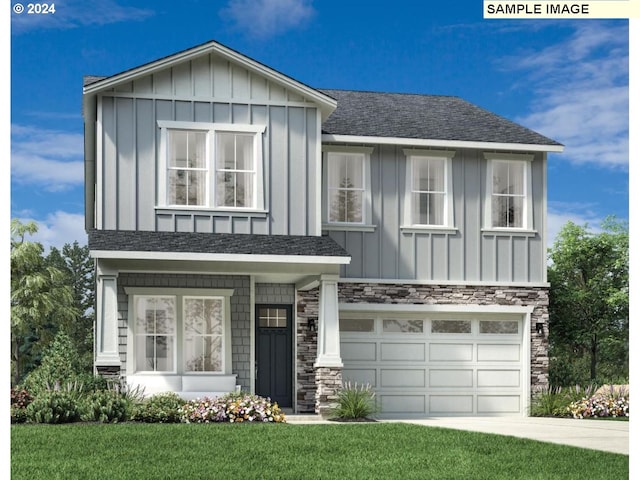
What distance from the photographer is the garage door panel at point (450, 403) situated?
70.7 ft

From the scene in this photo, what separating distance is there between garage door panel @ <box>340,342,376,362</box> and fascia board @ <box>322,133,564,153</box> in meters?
4.45

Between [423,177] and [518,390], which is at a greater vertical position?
[423,177]

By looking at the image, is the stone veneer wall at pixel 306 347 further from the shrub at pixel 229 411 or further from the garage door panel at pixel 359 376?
the shrub at pixel 229 411

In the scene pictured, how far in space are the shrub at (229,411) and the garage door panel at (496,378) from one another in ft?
20.4

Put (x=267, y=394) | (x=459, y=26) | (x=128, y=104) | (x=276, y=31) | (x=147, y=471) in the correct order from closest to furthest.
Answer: (x=147, y=471) → (x=128, y=104) → (x=267, y=394) → (x=276, y=31) → (x=459, y=26)

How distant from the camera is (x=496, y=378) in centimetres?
2186

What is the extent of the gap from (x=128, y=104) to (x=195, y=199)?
2315mm

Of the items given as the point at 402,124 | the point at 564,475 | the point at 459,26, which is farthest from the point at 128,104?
the point at 459,26

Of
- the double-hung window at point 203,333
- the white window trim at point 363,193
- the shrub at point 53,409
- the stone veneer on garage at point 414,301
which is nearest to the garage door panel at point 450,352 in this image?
the stone veneer on garage at point 414,301

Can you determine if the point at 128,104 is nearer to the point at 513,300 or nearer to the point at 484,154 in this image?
the point at 484,154

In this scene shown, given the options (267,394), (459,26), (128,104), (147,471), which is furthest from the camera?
(459,26)

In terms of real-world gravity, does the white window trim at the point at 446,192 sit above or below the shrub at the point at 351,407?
above

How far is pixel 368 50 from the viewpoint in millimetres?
28031

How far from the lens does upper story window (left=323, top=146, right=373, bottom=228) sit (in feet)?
69.7
